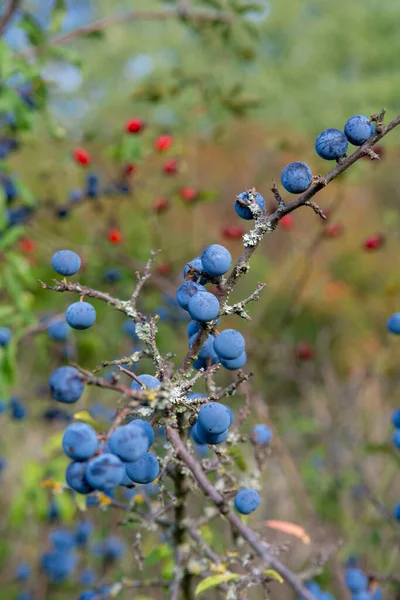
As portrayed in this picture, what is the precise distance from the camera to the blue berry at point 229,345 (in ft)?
3.79

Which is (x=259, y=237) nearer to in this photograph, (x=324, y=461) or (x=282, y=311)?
(x=324, y=461)

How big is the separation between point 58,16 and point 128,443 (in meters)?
2.72

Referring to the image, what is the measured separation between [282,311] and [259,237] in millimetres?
7008

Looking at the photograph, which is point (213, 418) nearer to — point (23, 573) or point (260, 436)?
point (260, 436)

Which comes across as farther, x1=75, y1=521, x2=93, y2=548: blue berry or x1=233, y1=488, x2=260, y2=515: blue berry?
x1=75, y1=521, x2=93, y2=548: blue berry

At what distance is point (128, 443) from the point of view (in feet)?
3.07

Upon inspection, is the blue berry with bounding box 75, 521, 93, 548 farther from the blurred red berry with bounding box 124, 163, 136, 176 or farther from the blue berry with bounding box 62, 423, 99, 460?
the blue berry with bounding box 62, 423, 99, 460

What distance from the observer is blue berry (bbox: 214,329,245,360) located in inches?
45.4

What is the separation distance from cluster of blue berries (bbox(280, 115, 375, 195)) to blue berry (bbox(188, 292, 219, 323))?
27 centimetres

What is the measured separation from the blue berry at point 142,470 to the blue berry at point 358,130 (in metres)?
0.76

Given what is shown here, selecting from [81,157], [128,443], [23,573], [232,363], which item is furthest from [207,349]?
[23,573]

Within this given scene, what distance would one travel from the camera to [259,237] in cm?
110

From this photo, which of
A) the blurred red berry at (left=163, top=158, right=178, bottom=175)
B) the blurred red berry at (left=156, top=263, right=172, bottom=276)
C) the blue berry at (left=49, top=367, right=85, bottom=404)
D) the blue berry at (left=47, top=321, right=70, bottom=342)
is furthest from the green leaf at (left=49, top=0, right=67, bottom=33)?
the blue berry at (left=49, top=367, right=85, bottom=404)

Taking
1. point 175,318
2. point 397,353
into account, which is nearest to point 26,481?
point 175,318
